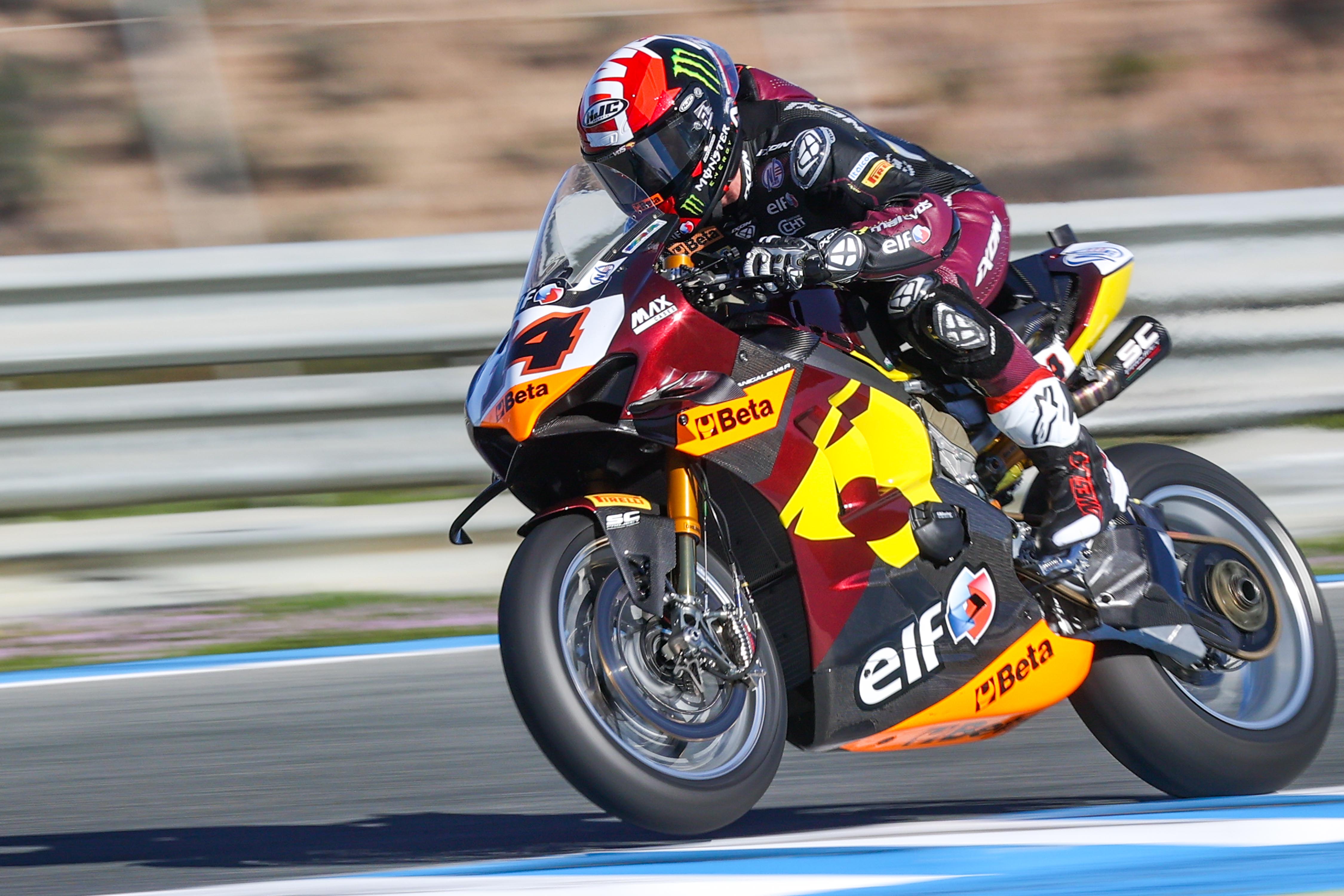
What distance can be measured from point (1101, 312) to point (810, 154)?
3.16ft

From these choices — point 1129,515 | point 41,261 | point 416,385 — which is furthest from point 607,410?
point 41,261

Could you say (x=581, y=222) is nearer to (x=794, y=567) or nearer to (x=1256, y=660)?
(x=794, y=567)

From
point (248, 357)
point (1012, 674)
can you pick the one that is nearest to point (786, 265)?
point (1012, 674)

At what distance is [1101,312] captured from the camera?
13.2ft

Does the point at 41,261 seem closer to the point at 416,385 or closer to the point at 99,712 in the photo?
the point at 416,385

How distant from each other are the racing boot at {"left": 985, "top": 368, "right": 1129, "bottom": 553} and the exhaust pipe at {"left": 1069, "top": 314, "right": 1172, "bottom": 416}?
0.20 metres

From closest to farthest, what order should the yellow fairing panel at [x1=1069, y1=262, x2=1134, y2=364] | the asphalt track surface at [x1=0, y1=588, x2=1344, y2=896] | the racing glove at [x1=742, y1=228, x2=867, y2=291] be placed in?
the racing glove at [x1=742, y1=228, x2=867, y2=291], the asphalt track surface at [x1=0, y1=588, x2=1344, y2=896], the yellow fairing panel at [x1=1069, y1=262, x2=1134, y2=364]

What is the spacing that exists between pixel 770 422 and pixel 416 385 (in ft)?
9.14

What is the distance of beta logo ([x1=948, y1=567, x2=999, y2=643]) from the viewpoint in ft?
11.5

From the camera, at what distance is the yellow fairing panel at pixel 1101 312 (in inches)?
157

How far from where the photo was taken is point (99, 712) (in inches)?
186

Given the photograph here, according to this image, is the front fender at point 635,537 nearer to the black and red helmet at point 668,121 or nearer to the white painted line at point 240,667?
the black and red helmet at point 668,121

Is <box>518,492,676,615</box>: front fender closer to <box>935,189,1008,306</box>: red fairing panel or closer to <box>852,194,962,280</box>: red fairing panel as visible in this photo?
<box>852,194,962,280</box>: red fairing panel

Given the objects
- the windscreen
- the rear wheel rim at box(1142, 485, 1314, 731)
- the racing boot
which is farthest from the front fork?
the rear wheel rim at box(1142, 485, 1314, 731)
